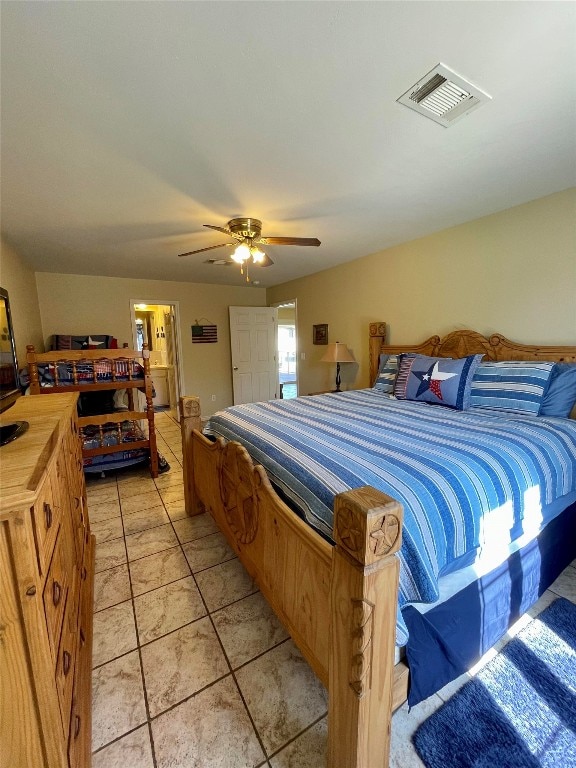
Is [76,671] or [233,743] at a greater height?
[76,671]

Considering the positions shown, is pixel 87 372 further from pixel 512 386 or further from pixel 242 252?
pixel 512 386

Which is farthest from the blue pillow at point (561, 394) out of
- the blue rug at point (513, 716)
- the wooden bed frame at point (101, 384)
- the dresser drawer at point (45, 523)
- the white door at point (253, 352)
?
the white door at point (253, 352)

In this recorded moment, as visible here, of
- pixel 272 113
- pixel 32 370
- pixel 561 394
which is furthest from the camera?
pixel 32 370

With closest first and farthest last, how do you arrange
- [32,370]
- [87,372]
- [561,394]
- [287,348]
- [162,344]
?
1. [561,394]
2. [32,370]
3. [87,372]
4. [162,344]
5. [287,348]

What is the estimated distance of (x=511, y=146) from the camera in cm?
173

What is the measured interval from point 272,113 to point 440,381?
2011 mm

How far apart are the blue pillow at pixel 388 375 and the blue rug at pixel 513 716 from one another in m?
2.00

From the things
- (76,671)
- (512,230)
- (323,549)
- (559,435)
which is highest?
(512,230)

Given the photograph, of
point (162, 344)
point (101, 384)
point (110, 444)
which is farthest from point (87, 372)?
point (162, 344)

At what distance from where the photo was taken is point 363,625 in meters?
0.80

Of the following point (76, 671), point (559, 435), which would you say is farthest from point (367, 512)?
point (559, 435)

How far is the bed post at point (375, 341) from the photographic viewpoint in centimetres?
368

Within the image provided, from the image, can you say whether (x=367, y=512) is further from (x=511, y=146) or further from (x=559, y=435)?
(x=511, y=146)

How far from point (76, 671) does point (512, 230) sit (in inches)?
144
